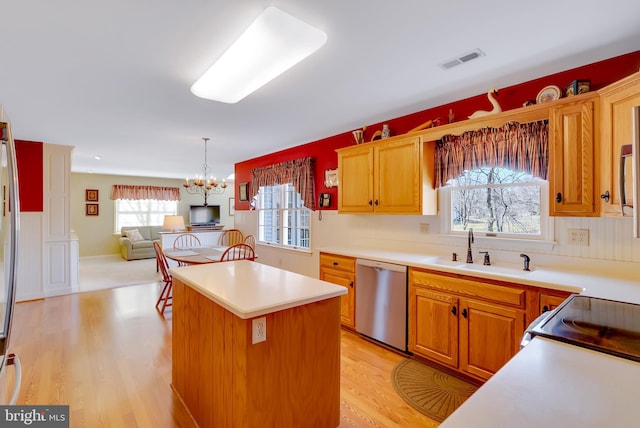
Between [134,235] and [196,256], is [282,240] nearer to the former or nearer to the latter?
[196,256]

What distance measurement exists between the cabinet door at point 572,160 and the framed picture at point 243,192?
16.5ft

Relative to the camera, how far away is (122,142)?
14.9ft

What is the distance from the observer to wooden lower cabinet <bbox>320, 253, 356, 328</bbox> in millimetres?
3146

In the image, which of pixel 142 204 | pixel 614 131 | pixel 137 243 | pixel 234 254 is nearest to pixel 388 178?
pixel 614 131

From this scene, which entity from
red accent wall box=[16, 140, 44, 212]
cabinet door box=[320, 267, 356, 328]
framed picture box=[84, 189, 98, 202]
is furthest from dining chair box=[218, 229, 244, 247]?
framed picture box=[84, 189, 98, 202]

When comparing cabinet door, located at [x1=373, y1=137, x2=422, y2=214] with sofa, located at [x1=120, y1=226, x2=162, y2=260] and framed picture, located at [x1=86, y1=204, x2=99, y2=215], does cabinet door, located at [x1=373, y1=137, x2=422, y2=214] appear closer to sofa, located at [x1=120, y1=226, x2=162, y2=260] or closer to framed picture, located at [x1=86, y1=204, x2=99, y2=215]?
sofa, located at [x1=120, y1=226, x2=162, y2=260]

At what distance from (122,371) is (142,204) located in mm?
7525

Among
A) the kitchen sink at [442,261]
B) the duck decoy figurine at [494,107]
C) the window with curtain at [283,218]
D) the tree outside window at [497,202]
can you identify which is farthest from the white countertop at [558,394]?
the window with curtain at [283,218]

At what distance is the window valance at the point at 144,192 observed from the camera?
332 inches

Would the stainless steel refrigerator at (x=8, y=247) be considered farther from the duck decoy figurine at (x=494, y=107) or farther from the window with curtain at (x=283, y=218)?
the window with curtain at (x=283, y=218)

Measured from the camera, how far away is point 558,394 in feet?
2.51

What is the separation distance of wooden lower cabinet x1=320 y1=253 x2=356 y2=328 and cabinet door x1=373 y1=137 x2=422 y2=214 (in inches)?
26.0

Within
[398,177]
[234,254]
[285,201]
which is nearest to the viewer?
[398,177]

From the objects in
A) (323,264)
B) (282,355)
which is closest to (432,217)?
(323,264)
